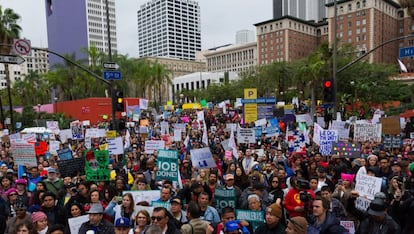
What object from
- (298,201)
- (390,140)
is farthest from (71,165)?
(390,140)

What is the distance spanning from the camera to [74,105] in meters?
41.8

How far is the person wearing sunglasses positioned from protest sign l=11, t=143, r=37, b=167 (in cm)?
597

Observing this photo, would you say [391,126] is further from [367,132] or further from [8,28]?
[8,28]

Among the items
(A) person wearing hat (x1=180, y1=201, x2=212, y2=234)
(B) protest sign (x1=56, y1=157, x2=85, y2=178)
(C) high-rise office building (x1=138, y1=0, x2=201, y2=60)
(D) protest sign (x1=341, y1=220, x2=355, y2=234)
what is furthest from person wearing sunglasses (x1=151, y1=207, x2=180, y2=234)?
(C) high-rise office building (x1=138, y1=0, x2=201, y2=60)

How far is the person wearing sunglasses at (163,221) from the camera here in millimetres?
4555

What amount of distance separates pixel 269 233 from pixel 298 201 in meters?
1.32

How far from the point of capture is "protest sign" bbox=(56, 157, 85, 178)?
28.9 feet

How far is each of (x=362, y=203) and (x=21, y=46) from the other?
33.2 feet

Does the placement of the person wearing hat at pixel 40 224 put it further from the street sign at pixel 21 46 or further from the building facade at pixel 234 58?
the building facade at pixel 234 58

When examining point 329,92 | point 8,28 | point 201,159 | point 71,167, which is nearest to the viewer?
point 201,159

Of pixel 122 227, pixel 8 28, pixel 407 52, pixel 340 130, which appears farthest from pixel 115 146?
pixel 8 28

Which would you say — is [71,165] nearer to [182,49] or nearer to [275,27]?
[275,27]

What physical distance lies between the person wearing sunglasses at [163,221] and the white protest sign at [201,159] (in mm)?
3931

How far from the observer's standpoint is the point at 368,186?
5500 millimetres
